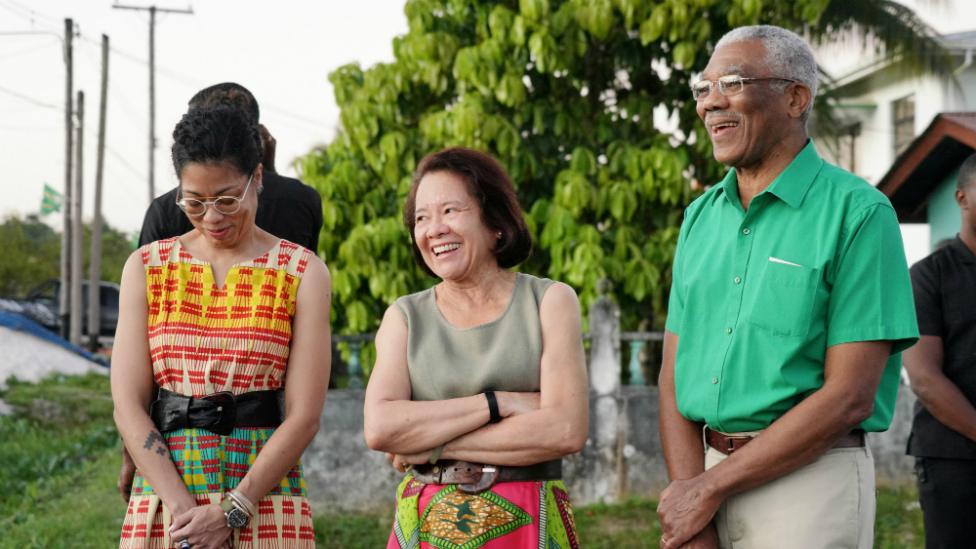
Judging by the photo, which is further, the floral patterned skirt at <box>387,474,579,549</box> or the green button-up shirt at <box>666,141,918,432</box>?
the floral patterned skirt at <box>387,474,579,549</box>

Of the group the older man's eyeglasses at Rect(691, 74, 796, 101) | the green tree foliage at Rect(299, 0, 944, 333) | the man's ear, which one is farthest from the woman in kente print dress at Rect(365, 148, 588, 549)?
the green tree foliage at Rect(299, 0, 944, 333)

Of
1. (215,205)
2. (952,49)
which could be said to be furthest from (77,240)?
(215,205)

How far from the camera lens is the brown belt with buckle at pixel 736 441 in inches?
105

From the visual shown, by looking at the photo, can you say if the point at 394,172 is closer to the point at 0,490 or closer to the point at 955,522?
the point at 0,490

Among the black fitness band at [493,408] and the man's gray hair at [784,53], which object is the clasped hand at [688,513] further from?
the man's gray hair at [784,53]

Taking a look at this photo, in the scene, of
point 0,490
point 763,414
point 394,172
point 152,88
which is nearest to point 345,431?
point 394,172

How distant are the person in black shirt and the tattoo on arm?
2.83 ft

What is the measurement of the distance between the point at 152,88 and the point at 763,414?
29.4m

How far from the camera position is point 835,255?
2.61 meters

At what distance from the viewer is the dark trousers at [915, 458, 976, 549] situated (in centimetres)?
424

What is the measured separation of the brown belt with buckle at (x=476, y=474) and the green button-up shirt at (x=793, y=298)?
44cm

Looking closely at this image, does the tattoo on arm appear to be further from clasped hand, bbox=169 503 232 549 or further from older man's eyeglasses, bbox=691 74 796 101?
older man's eyeglasses, bbox=691 74 796 101

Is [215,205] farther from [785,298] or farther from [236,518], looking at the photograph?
[785,298]

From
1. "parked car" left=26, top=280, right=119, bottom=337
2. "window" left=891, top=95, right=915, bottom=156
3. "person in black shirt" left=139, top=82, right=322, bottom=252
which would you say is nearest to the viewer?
"person in black shirt" left=139, top=82, right=322, bottom=252
